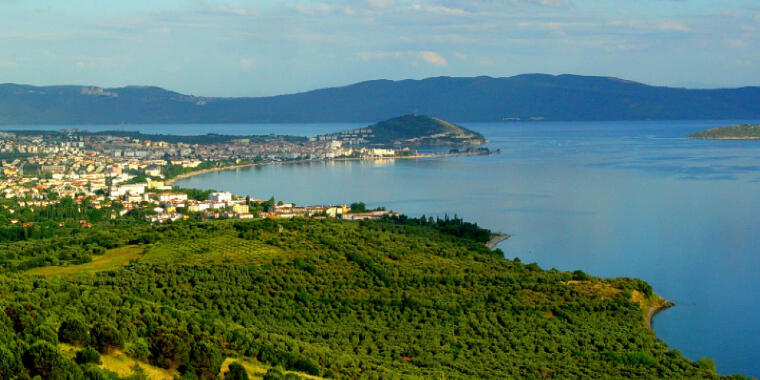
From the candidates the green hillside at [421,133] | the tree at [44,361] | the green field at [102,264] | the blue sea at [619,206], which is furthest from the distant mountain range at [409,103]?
the tree at [44,361]

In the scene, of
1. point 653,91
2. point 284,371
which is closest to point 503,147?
point 284,371

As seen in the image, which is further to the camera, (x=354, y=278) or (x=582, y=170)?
(x=582, y=170)

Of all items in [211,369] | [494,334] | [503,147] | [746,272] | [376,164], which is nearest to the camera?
[211,369]

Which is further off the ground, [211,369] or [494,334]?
[211,369]

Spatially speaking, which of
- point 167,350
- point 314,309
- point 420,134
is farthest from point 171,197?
point 420,134

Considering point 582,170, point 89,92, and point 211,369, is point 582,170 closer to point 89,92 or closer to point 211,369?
point 211,369

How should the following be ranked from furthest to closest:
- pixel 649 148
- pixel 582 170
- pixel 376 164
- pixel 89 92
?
pixel 89 92 < pixel 649 148 < pixel 376 164 < pixel 582 170

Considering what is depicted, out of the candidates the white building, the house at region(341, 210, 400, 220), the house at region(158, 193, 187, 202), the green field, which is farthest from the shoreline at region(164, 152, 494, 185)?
the green field
